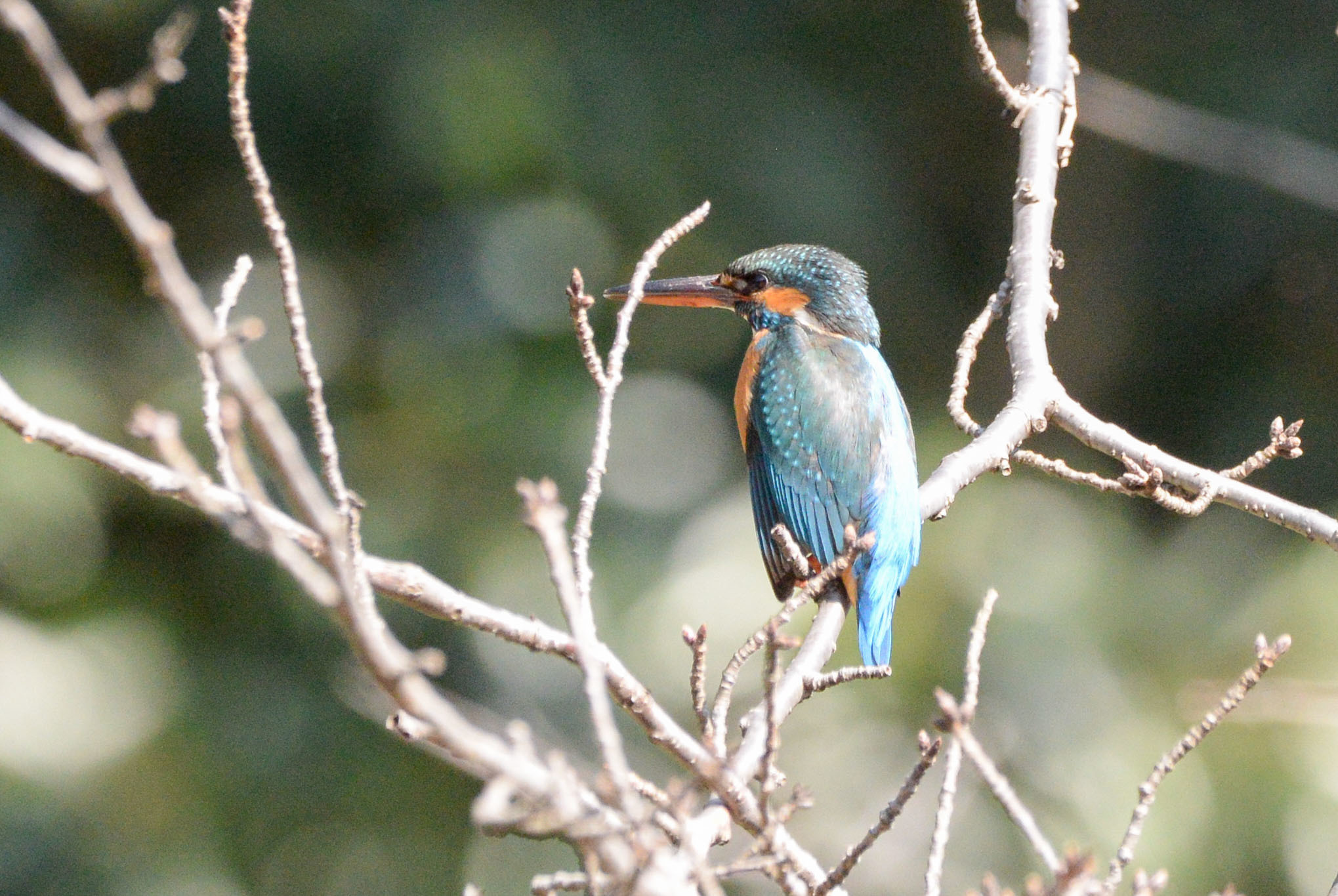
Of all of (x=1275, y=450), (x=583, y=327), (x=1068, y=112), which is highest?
(x=1068, y=112)

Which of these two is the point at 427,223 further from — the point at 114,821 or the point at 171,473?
the point at 171,473

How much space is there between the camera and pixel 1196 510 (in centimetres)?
186

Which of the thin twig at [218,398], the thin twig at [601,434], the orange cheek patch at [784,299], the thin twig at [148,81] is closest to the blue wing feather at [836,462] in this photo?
the orange cheek patch at [784,299]

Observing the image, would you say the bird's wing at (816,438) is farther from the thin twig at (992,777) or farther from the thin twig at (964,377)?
the thin twig at (992,777)

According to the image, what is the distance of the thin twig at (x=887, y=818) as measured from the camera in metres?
1.16

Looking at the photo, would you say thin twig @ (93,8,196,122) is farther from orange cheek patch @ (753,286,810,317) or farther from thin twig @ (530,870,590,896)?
orange cheek patch @ (753,286,810,317)

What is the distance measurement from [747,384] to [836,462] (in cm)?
35

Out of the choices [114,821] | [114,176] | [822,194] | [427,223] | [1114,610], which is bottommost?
[114,176]

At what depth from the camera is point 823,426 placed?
2562 millimetres

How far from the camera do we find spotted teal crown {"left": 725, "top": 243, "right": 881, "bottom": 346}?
282cm

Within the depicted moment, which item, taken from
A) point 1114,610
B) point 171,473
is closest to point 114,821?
point 1114,610

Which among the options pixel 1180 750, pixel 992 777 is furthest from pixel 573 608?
pixel 1180 750

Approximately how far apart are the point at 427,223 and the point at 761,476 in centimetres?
243

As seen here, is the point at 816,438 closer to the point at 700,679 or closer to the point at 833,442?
the point at 833,442
